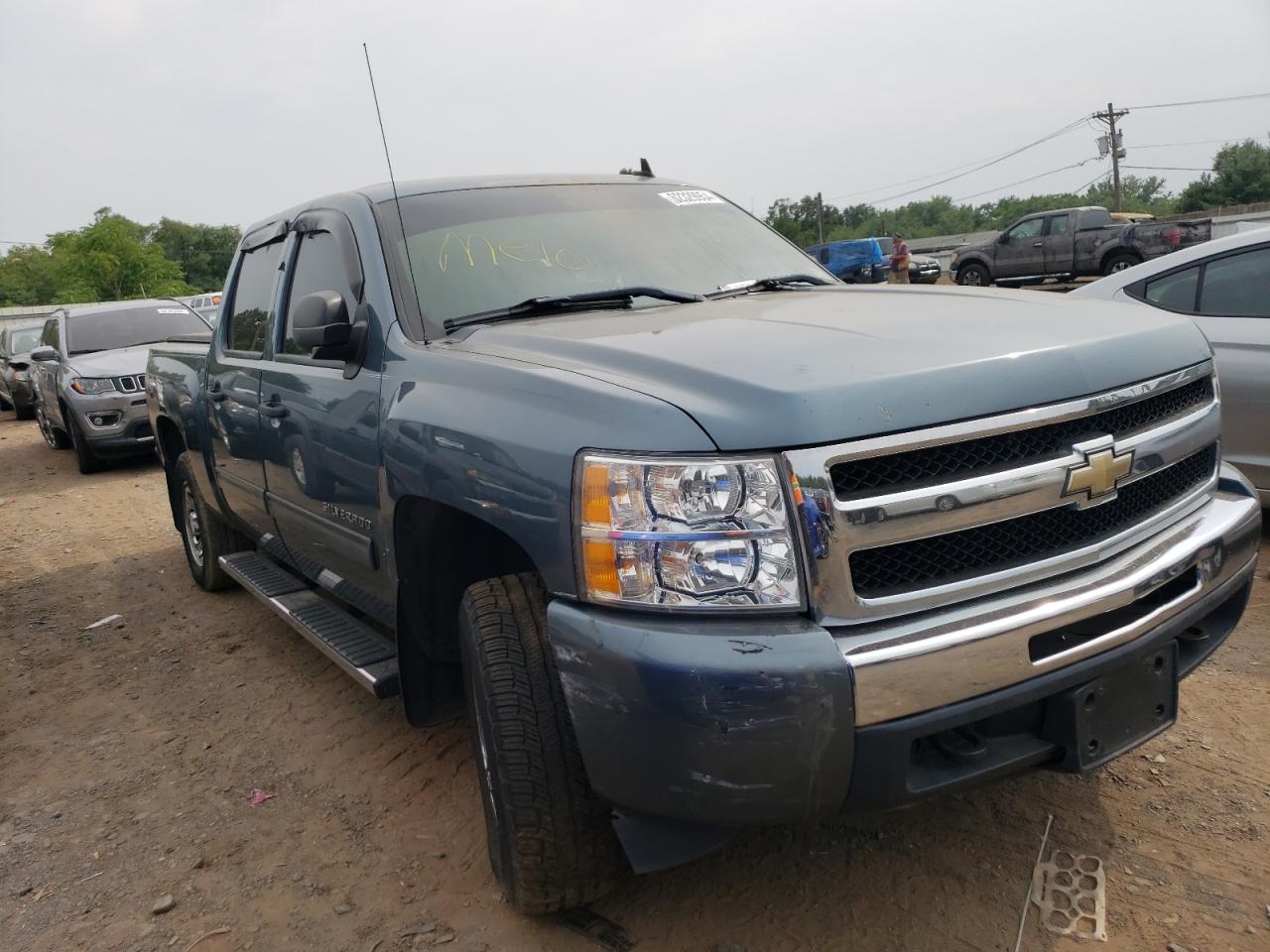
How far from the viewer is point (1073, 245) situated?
64.0 ft

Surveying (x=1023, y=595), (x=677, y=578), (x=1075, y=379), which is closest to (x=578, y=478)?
(x=677, y=578)

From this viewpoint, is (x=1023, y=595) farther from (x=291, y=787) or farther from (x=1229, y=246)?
(x=1229, y=246)

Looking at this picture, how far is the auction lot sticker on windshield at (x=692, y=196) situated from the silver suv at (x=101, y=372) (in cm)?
626

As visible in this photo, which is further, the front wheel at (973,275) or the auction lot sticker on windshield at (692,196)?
the front wheel at (973,275)

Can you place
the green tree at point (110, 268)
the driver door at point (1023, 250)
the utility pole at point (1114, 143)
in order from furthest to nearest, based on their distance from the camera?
the green tree at point (110, 268) < the utility pole at point (1114, 143) < the driver door at point (1023, 250)

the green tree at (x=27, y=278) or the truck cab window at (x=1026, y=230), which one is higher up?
the green tree at (x=27, y=278)

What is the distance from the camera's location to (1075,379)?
2018 mm

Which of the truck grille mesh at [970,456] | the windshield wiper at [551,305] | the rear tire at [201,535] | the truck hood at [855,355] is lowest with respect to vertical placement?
the rear tire at [201,535]

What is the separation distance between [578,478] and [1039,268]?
20715 mm

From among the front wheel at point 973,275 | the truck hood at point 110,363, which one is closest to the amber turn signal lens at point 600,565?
the truck hood at point 110,363

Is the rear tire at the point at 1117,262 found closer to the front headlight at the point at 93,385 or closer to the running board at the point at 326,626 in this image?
the front headlight at the point at 93,385

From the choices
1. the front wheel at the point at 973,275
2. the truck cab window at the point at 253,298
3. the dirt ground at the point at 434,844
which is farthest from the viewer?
the front wheel at the point at 973,275

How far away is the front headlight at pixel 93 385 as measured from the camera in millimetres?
9680

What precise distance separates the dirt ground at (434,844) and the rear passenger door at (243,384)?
2.69 ft
